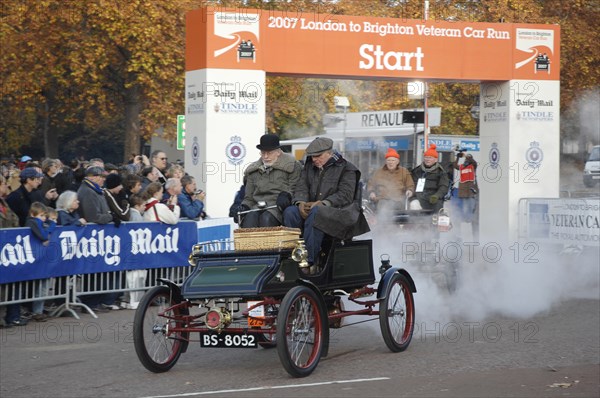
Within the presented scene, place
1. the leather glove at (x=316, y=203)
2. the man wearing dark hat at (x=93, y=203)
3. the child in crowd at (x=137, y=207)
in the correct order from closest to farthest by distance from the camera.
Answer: the leather glove at (x=316, y=203)
the man wearing dark hat at (x=93, y=203)
the child in crowd at (x=137, y=207)

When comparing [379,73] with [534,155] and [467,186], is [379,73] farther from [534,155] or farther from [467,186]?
[534,155]

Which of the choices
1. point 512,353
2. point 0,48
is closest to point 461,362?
point 512,353

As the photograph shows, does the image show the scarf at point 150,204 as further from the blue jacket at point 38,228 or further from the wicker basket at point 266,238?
the wicker basket at point 266,238

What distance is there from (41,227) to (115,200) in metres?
1.89

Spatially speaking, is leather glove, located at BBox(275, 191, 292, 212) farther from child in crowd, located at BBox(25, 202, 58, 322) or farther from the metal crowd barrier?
the metal crowd barrier

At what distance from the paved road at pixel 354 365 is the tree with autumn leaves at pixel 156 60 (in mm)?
20287

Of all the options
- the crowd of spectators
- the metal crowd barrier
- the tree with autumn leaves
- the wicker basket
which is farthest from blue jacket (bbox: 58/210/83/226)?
the tree with autumn leaves

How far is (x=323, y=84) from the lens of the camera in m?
32.2

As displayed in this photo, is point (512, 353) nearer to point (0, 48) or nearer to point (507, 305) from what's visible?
point (507, 305)

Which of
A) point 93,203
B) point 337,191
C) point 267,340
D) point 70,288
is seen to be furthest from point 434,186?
point 267,340

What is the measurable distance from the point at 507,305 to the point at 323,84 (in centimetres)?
1951

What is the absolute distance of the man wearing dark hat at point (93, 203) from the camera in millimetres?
13562

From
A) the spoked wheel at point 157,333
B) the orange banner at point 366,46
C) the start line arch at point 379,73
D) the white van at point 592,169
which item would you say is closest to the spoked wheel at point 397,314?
the spoked wheel at point 157,333

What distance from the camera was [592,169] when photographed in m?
40.4
